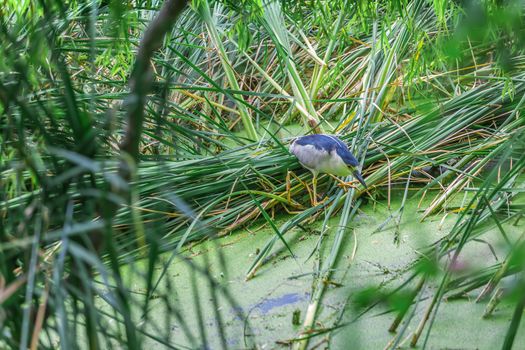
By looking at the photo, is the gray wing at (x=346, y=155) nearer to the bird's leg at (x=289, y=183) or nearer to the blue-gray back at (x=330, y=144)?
the blue-gray back at (x=330, y=144)

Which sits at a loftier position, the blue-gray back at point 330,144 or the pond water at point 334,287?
the blue-gray back at point 330,144

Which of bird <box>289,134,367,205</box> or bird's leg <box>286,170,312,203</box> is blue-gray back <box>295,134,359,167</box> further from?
bird's leg <box>286,170,312,203</box>

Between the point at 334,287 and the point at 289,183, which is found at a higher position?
the point at 289,183

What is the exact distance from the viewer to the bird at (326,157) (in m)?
2.69

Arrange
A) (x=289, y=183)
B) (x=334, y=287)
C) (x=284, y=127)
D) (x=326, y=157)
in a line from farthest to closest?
(x=284, y=127) < (x=289, y=183) < (x=326, y=157) < (x=334, y=287)

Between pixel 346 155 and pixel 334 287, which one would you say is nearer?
pixel 334 287

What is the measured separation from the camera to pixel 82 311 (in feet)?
3.62

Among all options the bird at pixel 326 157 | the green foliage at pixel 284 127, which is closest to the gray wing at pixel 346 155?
the bird at pixel 326 157

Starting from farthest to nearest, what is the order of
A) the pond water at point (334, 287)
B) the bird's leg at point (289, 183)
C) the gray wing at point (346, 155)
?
1. the bird's leg at point (289, 183)
2. the gray wing at point (346, 155)
3. the pond water at point (334, 287)

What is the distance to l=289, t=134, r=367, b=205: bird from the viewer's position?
2.69 meters

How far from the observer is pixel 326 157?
269 cm

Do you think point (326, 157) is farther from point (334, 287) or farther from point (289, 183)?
point (334, 287)

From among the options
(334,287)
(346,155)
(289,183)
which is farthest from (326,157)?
(334,287)

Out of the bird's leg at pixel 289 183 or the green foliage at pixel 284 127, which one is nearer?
the green foliage at pixel 284 127
